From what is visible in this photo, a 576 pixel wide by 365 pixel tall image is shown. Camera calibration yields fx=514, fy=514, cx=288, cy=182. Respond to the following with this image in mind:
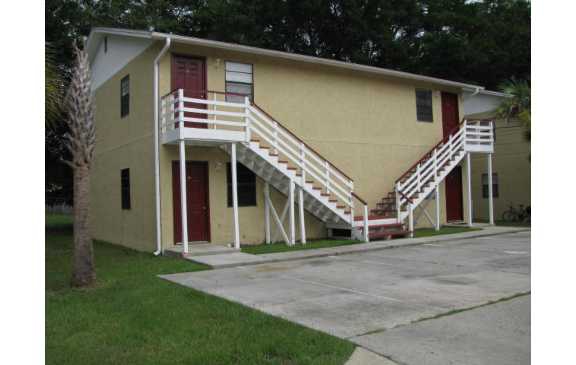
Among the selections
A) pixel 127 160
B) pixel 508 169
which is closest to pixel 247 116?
pixel 127 160

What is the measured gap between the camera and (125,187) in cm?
1631

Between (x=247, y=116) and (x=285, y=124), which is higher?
(x=285, y=124)

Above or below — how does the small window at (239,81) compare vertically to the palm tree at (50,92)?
above

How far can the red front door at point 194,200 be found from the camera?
13.9 metres

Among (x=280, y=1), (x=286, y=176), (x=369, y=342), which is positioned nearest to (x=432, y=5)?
(x=280, y=1)

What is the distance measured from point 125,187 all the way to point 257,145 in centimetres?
527

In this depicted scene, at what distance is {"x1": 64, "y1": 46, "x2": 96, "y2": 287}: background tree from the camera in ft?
29.1

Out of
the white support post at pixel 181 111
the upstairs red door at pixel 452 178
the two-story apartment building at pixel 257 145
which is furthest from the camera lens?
the upstairs red door at pixel 452 178

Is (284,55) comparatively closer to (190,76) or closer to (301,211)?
(190,76)

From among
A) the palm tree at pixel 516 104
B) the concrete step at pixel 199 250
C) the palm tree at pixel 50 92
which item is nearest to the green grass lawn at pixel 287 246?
the concrete step at pixel 199 250

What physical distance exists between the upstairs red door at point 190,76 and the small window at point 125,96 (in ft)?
8.50

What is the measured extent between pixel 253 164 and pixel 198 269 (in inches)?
171

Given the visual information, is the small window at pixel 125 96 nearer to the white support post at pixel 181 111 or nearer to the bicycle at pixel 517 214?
the white support post at pixel 181 111
